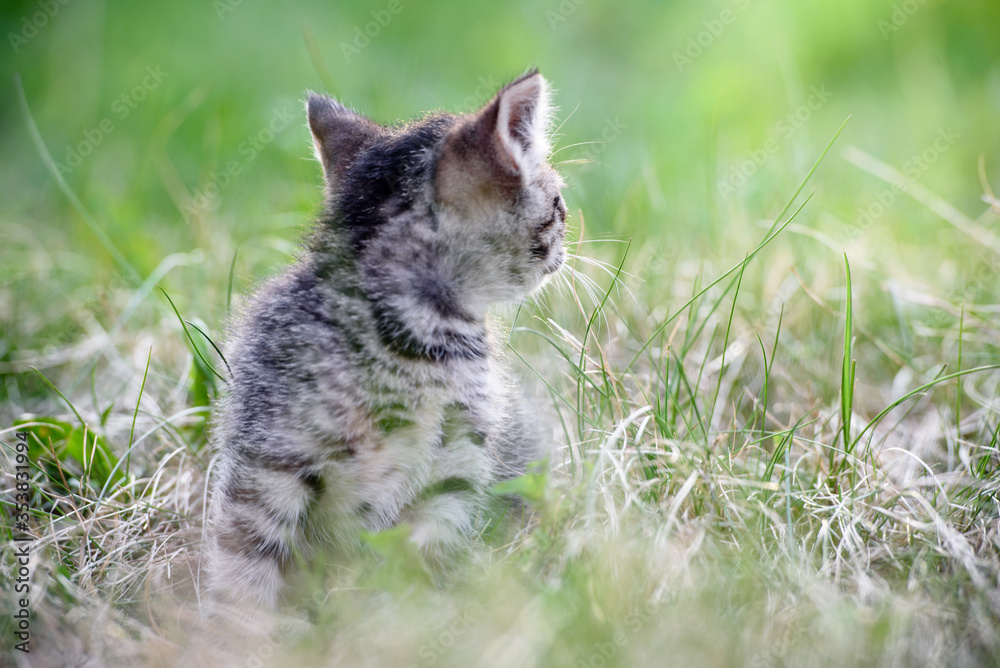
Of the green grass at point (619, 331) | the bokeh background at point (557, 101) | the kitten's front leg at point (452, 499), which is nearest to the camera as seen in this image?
the green grass at point (619, 331)

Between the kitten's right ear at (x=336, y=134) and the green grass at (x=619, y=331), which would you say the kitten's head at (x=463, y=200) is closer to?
the kitten's right ear at (x=336, y=134)

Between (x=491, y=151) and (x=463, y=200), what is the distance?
0.14 meters

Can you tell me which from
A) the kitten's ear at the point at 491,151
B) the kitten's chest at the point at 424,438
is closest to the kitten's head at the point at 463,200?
the kitten's ear at the point at 491,151

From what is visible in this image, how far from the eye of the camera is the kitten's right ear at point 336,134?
2123 millimetres

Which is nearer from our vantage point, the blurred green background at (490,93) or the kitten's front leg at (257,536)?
the kitten's front leg at (257,536)

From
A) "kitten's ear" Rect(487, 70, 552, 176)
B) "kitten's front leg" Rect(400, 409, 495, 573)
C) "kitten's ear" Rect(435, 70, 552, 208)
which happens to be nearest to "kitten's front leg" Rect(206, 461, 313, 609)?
"kitten's front leg" Rect(400, 409, 495, 573)

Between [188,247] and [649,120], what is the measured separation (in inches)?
101

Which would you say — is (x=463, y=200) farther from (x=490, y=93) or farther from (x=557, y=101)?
(x=557, y=101)

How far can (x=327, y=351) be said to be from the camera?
1842 mm

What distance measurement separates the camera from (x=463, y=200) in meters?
1.90

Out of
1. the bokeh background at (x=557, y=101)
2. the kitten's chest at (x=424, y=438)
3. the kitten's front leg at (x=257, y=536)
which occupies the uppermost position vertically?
the bokeh background at (x=557, y=101)

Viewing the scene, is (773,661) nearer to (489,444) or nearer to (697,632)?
(697,632)

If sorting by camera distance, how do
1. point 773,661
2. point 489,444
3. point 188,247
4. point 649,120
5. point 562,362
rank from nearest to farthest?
point 773,661 → point 489,444 → point 562,362 → point 188,247 → point 649,120

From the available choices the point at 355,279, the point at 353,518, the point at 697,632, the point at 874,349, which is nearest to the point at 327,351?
the point at 355,279
